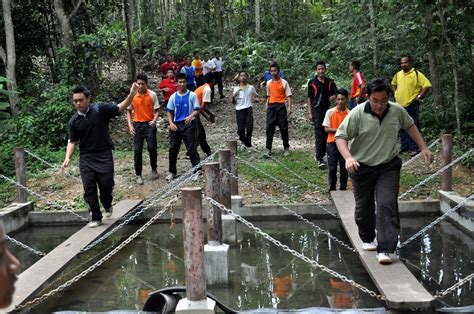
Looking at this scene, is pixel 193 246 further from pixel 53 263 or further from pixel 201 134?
pixel 201 134

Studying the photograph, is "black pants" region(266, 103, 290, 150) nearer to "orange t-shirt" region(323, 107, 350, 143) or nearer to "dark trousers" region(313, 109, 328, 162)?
"dark trousers" region(313, 109, 328, 162)

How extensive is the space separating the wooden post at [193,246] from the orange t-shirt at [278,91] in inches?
296

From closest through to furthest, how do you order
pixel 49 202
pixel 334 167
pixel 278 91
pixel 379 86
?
1. pixel 379 86
2. pixel 334 167
3. pixel 49 202
4. pixel 278 91

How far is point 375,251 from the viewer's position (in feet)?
22.1

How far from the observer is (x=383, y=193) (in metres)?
6.29

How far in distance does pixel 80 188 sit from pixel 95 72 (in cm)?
673

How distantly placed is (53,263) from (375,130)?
13.4ft

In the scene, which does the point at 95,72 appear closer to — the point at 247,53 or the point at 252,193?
the point at 252,193

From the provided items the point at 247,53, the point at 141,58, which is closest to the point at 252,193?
the point at 247,53

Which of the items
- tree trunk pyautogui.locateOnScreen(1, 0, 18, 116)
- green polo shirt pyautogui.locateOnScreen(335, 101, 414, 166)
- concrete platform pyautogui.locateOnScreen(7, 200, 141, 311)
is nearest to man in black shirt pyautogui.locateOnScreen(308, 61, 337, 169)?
concrete platform pyautogui.locateOnScreen(7, 200, 141, 311)

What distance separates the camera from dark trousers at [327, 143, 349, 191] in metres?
9.91

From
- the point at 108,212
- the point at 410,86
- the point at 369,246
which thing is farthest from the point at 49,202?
the point at 410,86

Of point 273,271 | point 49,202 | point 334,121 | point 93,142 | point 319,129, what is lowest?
point 273,271

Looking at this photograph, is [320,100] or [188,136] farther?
[320,100]
